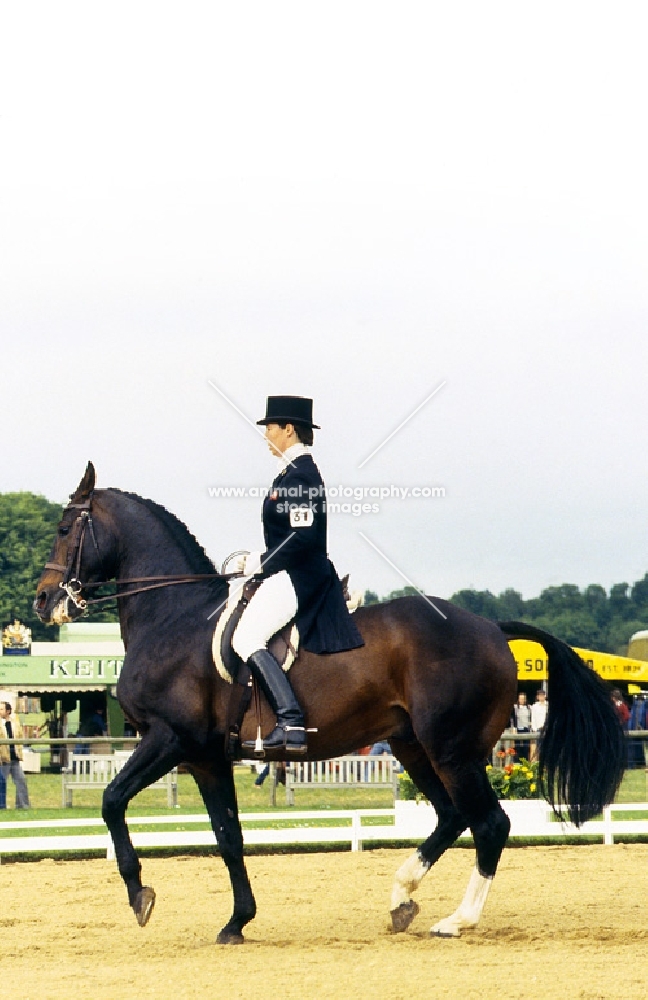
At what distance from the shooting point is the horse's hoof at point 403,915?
8.40m

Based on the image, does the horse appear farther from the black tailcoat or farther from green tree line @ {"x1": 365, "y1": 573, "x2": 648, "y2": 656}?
green tree line @ {"x1": 365, "y1": 573, "x2": 648, "y2": 656}

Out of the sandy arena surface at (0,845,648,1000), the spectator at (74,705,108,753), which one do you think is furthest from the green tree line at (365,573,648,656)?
the sandy arena surface at (0,845,648,1000)

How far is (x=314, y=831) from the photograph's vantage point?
1342cm

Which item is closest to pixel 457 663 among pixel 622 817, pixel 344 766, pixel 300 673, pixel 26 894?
pixel 300 673

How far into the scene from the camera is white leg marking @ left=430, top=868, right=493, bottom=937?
8.13 meters

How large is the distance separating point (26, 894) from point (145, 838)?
7.87ft

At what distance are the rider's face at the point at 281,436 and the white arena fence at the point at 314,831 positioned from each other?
547 centimetres

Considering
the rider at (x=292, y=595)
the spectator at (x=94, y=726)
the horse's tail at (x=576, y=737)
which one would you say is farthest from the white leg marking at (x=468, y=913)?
the spectator at (x=94, y=726)

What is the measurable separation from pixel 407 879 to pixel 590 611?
210 feet

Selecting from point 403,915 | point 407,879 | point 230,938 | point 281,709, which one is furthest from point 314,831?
point 281,709

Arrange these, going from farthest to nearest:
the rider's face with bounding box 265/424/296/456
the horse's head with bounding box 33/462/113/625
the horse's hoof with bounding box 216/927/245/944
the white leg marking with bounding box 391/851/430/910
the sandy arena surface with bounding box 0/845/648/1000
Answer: the horse's head with bounding box 33/462/113/625
the white leg marking with bounding box 391/851/430/910
the rider's face with bounding box 265/424/296/456
the horse's hoof with bounding box 216/927/245/944
the sandy arena surface with bounding box 0/845/648/1000

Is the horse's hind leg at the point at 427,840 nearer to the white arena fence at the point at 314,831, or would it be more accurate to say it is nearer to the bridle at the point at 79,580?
the bridle at the point at 79,580

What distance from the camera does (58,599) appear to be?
8.62m

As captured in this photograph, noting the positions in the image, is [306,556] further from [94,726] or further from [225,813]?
[94,726]
